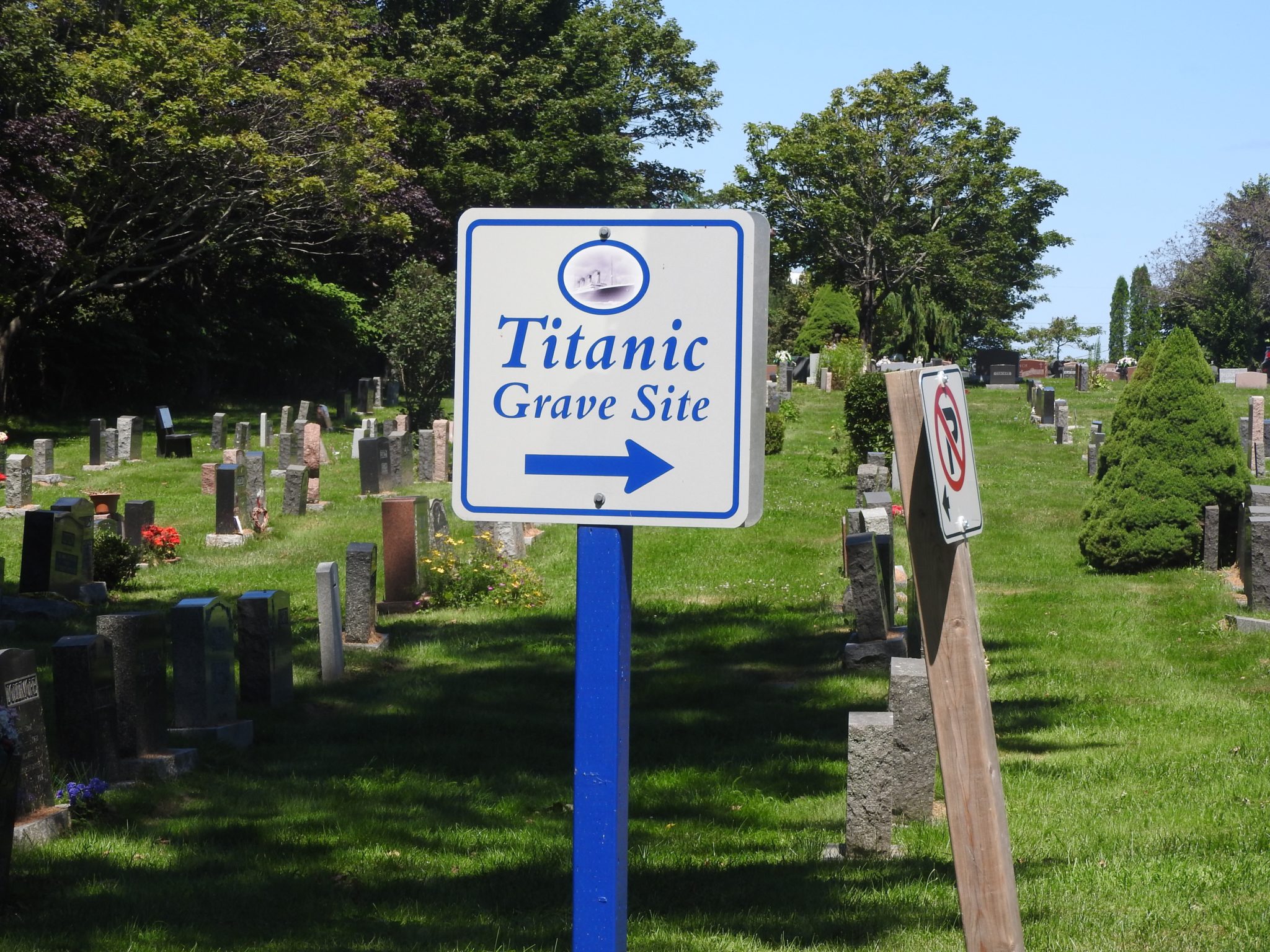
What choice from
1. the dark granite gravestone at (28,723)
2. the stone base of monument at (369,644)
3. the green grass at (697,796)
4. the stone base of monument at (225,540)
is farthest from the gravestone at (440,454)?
the dark granite gravestone at (28,723)

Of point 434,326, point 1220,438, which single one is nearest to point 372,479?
point 434,326

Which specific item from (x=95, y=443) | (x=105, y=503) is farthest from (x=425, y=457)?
(x=105, y=503)

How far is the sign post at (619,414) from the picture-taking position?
276 centimetres

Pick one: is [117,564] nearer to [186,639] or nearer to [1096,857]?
[186,639]

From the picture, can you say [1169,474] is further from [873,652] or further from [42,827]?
[42,827]

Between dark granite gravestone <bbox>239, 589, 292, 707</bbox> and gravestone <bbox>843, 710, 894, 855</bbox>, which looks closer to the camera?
gravestone <bbox>843, 710, 894, 855</bbox>

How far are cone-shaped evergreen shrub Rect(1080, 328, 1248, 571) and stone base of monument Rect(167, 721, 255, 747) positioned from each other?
33.0ft

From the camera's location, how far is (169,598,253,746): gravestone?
370 inches

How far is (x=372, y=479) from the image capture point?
23.2 metres

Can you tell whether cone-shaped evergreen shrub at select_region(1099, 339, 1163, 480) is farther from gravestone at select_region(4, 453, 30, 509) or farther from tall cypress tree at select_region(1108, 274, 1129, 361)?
tall cypress tree at select_region(1108, 274, 1129, 361)

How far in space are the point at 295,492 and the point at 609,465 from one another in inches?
743

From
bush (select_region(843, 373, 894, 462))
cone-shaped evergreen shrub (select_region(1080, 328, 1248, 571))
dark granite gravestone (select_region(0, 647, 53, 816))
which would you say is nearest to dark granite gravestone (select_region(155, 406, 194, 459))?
bush (select_region(843, 373, 894, 462))

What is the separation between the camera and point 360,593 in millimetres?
12766

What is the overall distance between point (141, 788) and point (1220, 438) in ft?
39.8
